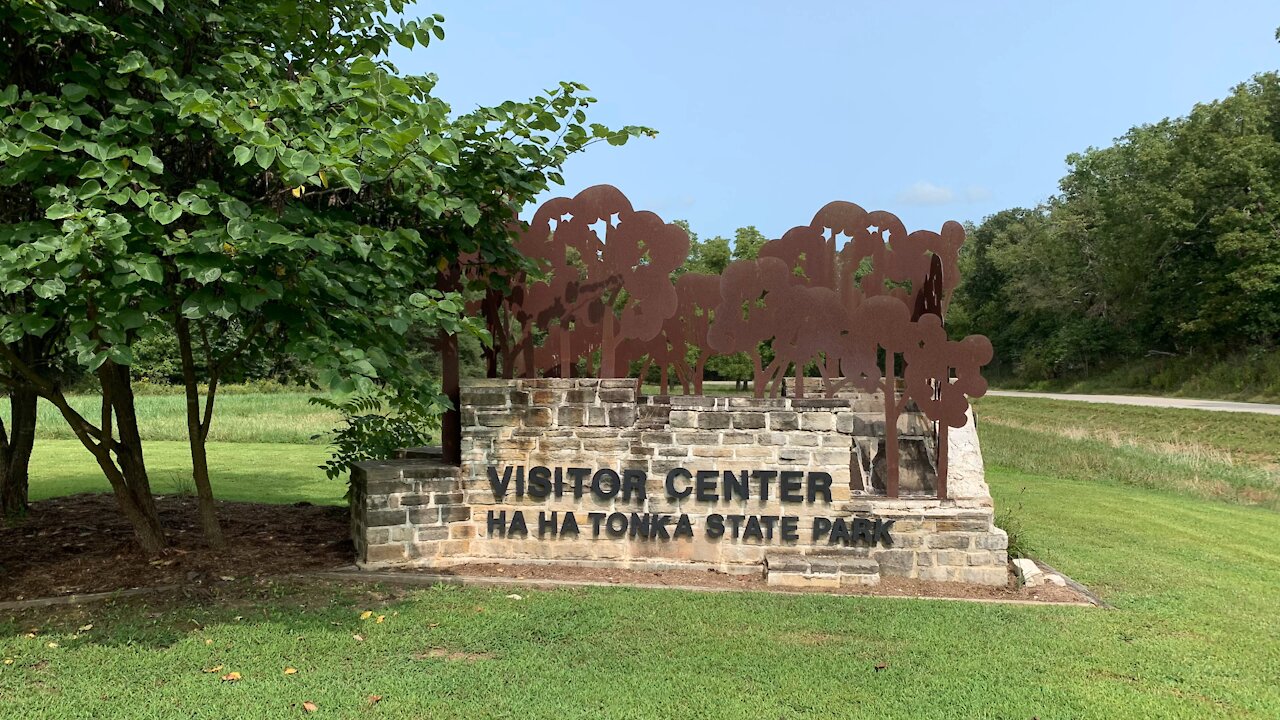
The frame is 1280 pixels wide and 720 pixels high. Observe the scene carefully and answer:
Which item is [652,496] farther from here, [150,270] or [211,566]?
[150,270]

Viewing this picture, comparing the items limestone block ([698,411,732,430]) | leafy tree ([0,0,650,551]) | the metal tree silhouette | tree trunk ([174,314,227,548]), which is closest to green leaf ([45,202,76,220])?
leafy tree ([0,0,650,551])

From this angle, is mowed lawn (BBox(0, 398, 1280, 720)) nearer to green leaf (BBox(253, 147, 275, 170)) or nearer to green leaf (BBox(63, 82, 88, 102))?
green leaf (BBox(253, 147, 275, 170))

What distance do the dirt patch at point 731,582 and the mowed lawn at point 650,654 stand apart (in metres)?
0.31

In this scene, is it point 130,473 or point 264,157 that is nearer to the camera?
point 264,157

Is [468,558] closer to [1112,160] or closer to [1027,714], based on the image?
[1027,714]

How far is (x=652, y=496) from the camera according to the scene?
6852 millimetres

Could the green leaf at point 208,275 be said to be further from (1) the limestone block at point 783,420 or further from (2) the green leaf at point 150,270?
(1) the limestone block at point 783,420

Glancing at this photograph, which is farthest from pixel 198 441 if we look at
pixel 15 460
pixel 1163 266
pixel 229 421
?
pixel 1163 266

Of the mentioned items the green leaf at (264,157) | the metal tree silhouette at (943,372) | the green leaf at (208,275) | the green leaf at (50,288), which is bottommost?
the metal tree silhouette at (943,372)

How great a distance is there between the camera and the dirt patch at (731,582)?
20.7 ft

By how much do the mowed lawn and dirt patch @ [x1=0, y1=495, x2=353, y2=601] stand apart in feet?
2.06

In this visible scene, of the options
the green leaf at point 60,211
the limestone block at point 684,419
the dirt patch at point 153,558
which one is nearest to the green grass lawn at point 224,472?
the dirt patch at point 153,558

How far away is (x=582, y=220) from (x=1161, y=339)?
138ft

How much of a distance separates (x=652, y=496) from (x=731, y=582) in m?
0.94
